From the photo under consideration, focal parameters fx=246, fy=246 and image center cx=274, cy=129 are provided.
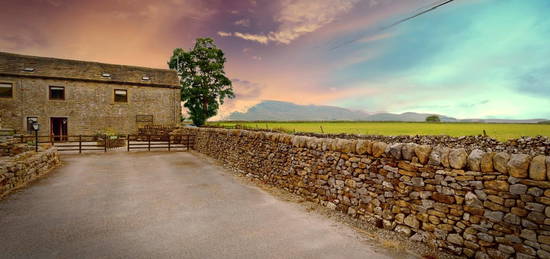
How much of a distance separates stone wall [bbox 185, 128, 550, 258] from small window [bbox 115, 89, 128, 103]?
24491mm

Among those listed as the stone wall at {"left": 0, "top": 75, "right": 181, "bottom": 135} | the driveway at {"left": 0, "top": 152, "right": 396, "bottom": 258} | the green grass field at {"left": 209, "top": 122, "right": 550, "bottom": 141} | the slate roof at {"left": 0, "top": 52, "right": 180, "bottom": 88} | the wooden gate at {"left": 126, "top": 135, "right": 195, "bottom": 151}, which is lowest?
the driveway at {"left": 0, "top": 152, "right": 396, "bottom": 258}

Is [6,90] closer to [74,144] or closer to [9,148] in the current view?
[74,144]

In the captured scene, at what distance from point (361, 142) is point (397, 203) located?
4.83 feet

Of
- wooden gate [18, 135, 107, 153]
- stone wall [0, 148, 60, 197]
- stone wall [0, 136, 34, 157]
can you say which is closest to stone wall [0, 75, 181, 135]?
wooden gate [18, 135, 107, 153]

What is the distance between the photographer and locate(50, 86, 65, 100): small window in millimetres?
22719

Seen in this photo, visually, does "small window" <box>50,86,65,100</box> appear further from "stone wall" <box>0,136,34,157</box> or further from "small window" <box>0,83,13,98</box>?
"stone wall" <box>0,136,34,157</box>

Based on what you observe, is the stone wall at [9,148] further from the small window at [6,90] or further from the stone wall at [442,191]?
the stone wall at [442,191]

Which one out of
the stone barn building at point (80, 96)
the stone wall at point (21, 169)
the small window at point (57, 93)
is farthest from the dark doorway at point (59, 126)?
the stone wall at point (21, 169)

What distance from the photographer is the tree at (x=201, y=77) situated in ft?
106

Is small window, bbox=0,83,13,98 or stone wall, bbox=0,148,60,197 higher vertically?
small window, bbox=0,83,13,98

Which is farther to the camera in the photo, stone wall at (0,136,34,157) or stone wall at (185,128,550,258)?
stone wall at (0,136,34,157)

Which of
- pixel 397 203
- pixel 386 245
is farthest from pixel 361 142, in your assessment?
pixel 386 245

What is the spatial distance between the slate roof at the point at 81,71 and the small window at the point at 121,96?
0.92m

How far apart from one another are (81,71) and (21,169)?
20539mm
